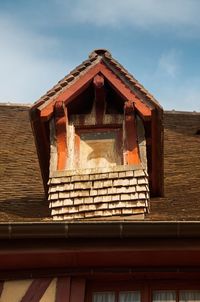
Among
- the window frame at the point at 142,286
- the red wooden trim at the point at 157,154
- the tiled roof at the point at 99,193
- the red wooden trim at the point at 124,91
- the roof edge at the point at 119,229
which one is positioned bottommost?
the window frame at the point at 142,286

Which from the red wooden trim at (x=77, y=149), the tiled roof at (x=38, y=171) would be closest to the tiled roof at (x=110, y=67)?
the red wooden trim at (x=77, y=149)

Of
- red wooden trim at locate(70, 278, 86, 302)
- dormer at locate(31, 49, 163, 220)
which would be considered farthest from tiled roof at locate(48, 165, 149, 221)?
red wooden trim at locate(70, 278, 86, 302)

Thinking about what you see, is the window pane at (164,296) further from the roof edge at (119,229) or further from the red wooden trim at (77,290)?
the red wooden trim at (77,290)

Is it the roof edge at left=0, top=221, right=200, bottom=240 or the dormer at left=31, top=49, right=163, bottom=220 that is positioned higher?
the dormer at left=31, top=49, right=163, bottom=220

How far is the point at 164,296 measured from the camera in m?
9.86

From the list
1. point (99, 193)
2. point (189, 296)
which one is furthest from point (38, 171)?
point (189, 296)

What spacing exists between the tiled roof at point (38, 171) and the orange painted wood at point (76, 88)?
1177mm

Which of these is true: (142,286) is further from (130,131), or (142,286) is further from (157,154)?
(130,131)

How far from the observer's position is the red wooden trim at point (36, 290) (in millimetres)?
9742

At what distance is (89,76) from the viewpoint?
11445mm

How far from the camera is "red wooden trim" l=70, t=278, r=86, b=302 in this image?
384 inches

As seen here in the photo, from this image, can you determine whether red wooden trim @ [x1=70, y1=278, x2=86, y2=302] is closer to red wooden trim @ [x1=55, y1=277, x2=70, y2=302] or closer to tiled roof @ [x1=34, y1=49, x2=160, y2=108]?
red wooden trim @ [x1=55, y1=277, x2=70, y2=302]

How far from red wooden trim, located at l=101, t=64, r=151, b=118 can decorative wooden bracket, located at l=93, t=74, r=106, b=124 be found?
94 millimetres

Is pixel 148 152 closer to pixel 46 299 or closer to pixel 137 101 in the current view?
pixel 137 101
